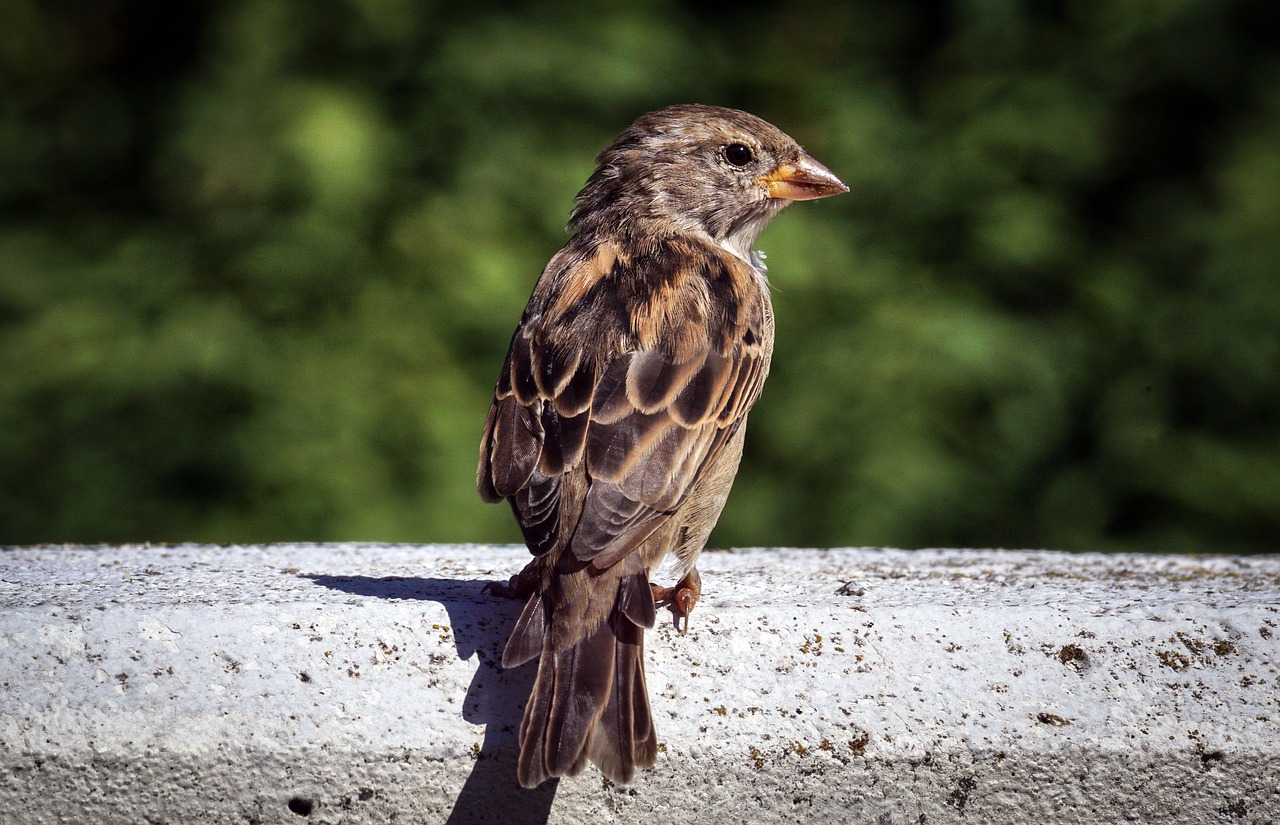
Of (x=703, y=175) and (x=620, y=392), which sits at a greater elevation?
(x=703, y=175)

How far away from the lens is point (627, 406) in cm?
275

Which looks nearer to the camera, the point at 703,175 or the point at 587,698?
the point at 587,698

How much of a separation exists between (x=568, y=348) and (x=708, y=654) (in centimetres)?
83

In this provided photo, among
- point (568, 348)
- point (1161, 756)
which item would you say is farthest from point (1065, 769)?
point (568, 348)

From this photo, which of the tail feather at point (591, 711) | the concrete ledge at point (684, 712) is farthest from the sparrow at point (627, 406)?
the concrete ledge at point (684, 712)

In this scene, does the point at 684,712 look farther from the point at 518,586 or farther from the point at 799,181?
the point at 799,181

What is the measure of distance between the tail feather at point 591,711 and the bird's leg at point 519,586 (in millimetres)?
326

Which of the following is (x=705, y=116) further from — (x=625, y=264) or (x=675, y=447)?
(x=675, y=447)

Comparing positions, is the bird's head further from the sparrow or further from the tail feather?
the tail feather

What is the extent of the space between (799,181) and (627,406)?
1.40 metres

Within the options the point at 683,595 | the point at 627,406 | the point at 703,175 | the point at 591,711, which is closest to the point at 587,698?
the point at 591,711

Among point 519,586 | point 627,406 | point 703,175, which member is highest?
point 703,175

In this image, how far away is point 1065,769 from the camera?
231cm

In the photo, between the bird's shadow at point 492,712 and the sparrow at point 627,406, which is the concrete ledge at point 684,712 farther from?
the sparrow at point 627,406
